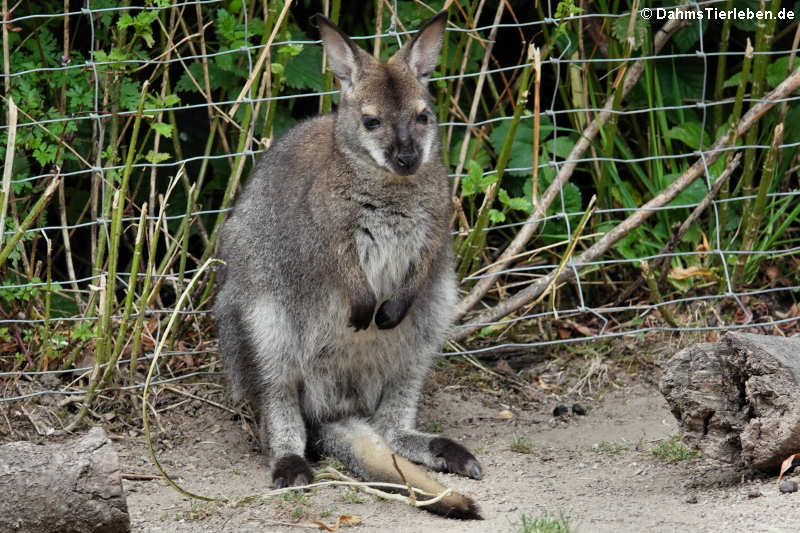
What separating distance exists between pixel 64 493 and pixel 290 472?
1055 mm

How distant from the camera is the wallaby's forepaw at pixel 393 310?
4258 mm

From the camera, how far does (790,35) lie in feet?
19.7

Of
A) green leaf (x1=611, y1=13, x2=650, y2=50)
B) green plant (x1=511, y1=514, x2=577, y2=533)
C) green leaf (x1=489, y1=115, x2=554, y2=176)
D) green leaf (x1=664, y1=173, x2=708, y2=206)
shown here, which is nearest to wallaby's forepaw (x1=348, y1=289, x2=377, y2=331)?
green plant (x1=511, y1=514, x2=577, y2=533)

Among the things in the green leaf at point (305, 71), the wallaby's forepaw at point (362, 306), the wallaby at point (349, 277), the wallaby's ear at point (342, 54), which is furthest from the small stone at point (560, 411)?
the green leaf at point (305, 71)

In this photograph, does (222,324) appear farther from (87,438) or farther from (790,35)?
(790,35)

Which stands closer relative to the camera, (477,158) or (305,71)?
(305,71)

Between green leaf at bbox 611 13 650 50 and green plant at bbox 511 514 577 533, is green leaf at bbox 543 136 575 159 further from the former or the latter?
green plant at bbox 511 514 577 533

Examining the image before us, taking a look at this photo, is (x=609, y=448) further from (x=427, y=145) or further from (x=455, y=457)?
(x=427, y=145)

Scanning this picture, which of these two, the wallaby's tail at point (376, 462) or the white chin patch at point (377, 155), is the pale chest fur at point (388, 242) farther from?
the wallaby's tail at point (376, 462)

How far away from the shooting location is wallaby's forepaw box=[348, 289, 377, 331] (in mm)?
4199

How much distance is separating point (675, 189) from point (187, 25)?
2.64 meters

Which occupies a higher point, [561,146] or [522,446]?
[561,146]

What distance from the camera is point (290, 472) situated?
4113 mm

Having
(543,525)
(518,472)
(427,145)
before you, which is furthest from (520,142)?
(543,525)
